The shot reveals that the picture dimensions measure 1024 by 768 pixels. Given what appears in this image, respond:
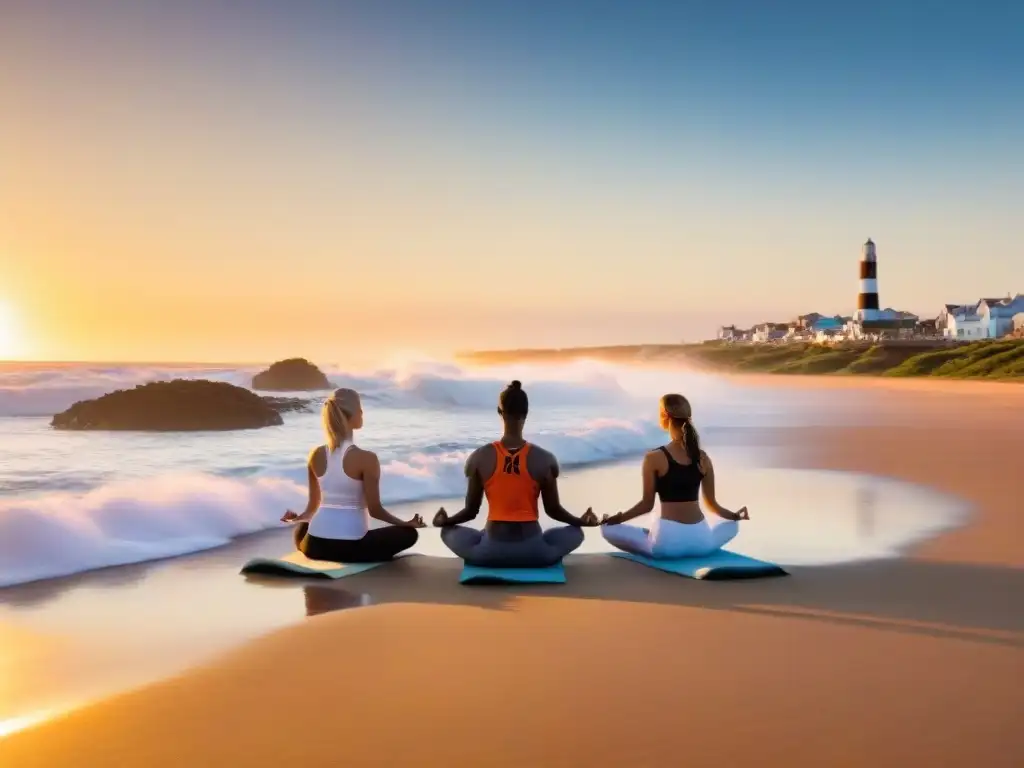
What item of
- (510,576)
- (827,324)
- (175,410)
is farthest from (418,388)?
(827,324)

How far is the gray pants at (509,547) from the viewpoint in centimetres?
768

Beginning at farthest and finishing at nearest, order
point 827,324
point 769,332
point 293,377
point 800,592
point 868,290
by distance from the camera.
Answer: point 769,332 → point 827,324 → point 868,290 → point 293,377 → point 800,592

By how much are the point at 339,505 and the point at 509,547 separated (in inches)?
62.7

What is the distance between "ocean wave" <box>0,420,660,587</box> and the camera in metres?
8.40

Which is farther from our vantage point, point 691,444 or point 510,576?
point 691,444

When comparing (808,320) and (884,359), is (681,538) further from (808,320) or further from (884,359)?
(808,320)

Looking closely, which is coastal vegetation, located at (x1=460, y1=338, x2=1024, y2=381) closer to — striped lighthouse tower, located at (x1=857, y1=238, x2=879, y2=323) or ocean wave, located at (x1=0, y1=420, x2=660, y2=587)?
striped lighthouse tower, located at (x1=857, y1=238, x2=879, y2=323)

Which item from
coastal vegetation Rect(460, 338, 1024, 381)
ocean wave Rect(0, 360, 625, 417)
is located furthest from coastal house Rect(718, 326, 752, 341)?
ocean wave Rect(0, 360, 625, 417)

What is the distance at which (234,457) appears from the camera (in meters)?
16.6

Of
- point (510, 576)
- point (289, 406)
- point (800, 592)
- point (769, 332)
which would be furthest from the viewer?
point (769, 332)

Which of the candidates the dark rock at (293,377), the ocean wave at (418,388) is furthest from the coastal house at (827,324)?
the dark rock at (293,377)

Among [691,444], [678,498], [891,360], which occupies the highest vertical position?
[691,444]

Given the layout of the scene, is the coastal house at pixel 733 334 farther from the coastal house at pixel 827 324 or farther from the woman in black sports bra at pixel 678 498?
the woman in black sports bra at pixel 678 498

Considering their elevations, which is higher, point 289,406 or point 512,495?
point 512,495
